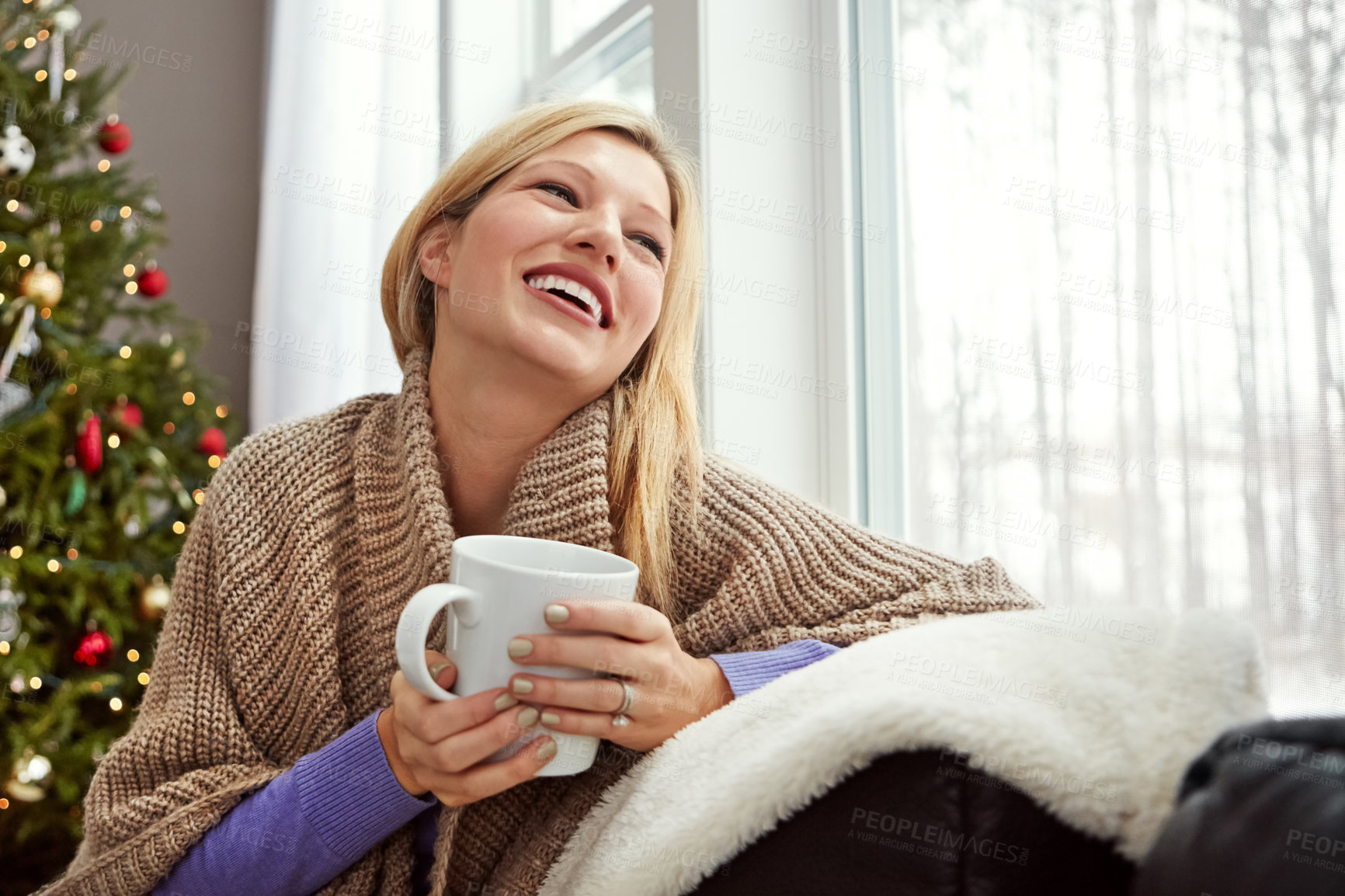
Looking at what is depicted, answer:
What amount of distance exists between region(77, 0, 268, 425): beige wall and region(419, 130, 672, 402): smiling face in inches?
93.8

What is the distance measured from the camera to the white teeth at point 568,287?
3.16ft

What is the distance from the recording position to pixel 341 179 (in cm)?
249

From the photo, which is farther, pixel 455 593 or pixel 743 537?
pixel 743 537

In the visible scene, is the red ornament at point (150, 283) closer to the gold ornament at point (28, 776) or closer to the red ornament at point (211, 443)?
the red ornament at point (211, 443)

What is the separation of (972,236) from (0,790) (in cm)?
216

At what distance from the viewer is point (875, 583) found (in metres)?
0.92

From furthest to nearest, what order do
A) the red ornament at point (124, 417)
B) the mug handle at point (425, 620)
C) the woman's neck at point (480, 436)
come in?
1. the red ornament at point (124, 417)
2. the woman's neck at point (480, 436)
3. the mug handle at point (425, 620)

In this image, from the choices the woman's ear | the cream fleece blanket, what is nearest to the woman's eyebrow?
the woman's ear

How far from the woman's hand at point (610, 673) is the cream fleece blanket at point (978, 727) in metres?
0.05

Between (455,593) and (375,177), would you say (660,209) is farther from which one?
(375,177)

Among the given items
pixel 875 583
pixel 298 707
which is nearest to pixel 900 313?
pixel 875 583

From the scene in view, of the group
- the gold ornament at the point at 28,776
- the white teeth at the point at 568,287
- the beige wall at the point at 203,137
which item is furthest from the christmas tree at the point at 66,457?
the white teeth at the point at 568,287

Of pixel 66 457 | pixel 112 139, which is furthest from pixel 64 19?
pixel 66 457

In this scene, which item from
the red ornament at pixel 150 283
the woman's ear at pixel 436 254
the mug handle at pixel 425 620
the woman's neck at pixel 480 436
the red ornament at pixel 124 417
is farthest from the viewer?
the red ornament at pixel 150 283
